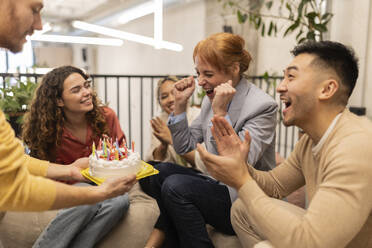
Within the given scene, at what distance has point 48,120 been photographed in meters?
2.06

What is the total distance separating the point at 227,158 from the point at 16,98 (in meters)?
2.11

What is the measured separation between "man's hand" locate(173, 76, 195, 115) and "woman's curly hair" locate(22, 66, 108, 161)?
0.63 m

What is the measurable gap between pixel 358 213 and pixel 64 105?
1800mm

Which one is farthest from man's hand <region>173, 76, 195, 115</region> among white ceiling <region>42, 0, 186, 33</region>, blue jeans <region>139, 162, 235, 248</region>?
white ceiling <region>42, 0, 186, 33</region>

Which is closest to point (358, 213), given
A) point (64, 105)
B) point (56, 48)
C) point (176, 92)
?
point (176, 92)

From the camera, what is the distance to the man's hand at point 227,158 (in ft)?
3.59

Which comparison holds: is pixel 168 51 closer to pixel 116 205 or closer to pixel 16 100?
pixel 16 100

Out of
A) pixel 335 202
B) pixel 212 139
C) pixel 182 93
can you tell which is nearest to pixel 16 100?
pixel 182 93

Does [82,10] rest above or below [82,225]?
above

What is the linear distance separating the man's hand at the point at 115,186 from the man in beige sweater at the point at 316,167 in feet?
1.06

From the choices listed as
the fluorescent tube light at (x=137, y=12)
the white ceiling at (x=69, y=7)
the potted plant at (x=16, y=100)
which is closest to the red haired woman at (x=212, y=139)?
the potted plant at (x=16, y=100)

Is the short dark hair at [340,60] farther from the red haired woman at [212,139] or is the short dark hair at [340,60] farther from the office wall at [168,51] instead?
the office wall at [168,51]

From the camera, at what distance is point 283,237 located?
95 centimetres

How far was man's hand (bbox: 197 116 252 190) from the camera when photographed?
1.09 meters
